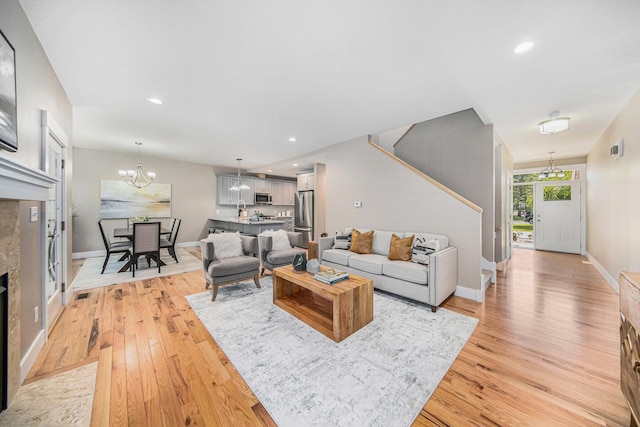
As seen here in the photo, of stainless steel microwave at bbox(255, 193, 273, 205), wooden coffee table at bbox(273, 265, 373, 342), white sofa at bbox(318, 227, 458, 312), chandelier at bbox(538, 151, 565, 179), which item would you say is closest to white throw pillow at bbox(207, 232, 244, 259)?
wooden coffee table at bbox(273, 265, 373, 342)

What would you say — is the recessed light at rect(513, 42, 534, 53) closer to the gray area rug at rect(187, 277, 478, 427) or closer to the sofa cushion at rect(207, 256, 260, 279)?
the gray area rug at rect(187, 277, 478, 427)

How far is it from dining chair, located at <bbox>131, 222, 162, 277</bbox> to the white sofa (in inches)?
132

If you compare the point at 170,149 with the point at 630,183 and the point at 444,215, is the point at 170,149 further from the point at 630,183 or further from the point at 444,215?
the point at 630,183

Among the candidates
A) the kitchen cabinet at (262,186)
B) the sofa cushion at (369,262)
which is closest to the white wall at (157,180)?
the kitchen cabinet at (262,186)

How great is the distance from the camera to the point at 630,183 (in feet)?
10.4

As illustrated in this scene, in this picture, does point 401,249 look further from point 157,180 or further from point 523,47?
point 157,180

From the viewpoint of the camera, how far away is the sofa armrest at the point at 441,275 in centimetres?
289

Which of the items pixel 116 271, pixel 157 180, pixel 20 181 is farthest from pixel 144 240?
pixel 20 181

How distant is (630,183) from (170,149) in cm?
848

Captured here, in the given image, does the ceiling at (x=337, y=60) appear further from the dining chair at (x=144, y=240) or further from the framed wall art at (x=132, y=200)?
the framed wall art at (x=132, y=200)

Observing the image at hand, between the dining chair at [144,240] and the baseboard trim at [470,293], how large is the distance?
5.32m

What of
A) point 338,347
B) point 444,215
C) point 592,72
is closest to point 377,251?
point 444,215

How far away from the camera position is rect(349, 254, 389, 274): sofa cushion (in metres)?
3.47

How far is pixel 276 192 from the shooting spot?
29.8 feet
